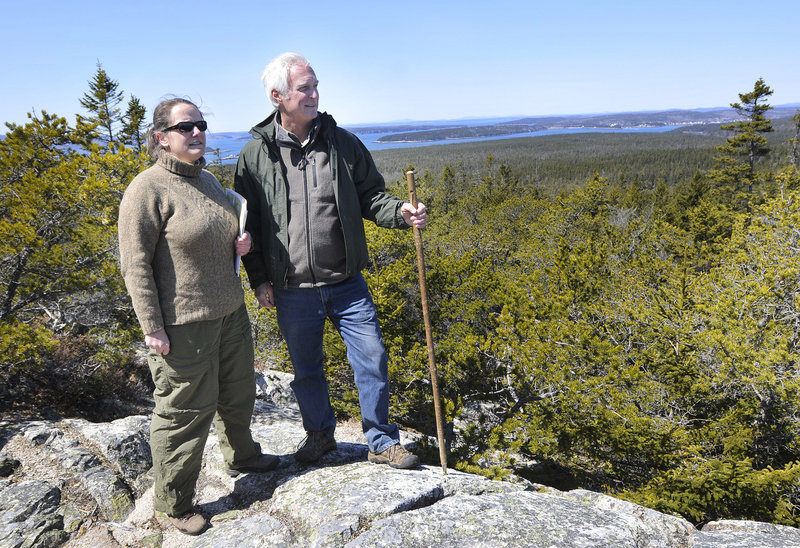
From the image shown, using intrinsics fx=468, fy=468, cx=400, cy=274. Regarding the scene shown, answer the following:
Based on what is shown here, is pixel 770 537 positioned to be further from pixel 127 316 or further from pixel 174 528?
pixel 127 316

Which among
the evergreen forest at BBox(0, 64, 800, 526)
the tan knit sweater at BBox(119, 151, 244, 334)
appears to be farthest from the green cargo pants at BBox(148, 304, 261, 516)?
the evergreen forest at BBox(0, 64, 800, 526)

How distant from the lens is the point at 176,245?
2340mm

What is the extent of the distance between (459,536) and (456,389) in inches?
274

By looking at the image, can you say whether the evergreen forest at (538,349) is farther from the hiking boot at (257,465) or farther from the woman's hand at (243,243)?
the woman's hand at (243,243)

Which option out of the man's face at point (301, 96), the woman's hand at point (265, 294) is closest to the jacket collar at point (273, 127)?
the man's face at point (301, 96)

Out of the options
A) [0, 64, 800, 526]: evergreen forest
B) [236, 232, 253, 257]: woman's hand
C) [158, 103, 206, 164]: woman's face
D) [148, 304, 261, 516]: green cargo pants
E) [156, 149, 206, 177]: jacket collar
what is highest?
[158, 103, 206, 164]: woman's face

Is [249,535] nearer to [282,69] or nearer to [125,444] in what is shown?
[125,444]

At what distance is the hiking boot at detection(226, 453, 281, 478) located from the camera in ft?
10.3

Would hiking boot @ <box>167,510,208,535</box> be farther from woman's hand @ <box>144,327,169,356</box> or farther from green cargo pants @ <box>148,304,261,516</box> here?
woman's hand @ <box>144,327,169,356</box>

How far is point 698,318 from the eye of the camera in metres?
8.17

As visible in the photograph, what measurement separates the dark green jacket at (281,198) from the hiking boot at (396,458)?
120 cm

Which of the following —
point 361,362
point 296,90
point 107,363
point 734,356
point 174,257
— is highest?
point 296,90

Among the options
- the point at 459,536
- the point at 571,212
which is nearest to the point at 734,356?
the point at 459,536

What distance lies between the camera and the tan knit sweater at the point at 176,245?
2.25 m
